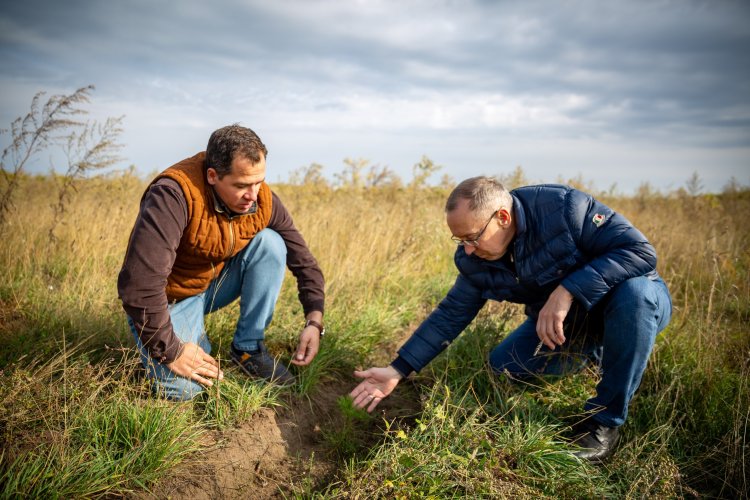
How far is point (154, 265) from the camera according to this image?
2.27 metres

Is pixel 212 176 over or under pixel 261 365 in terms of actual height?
over

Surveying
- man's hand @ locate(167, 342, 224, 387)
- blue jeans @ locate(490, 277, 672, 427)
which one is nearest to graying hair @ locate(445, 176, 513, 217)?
blue jeans @ locate(490, 277, 672, 427)

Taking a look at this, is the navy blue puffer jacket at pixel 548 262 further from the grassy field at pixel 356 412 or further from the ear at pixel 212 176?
the ear at pixel 212 176

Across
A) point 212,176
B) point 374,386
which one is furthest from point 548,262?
point 212,176

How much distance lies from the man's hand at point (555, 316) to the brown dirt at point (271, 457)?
0.88 m

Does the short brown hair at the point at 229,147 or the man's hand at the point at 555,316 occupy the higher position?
the short brown hair at the point at 229,147

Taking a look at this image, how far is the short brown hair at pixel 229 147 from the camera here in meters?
2.44

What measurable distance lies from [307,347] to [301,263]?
576 mm

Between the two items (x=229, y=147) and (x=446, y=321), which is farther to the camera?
(x=446, y=321)

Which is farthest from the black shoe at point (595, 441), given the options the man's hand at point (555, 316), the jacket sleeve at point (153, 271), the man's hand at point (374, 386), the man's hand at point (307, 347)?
the jacket sleeve at point (153, 271)

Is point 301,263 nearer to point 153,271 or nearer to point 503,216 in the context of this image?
point 153,271

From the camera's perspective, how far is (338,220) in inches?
210

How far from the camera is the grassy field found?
200cm

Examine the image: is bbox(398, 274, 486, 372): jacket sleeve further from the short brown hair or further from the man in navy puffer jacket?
the short brown hair
